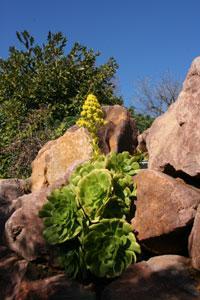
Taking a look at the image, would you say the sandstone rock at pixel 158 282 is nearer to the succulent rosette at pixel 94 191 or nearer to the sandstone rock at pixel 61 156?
the succulent rosette at pixel 94 191

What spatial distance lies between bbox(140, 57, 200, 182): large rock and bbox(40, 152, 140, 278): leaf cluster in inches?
13.9

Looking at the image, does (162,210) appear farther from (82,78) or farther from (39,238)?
(82,78)

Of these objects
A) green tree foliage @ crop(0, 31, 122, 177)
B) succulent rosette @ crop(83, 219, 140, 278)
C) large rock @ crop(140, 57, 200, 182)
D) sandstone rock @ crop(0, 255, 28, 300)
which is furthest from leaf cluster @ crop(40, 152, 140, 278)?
green tree foliage @ crop(0, 31, 122, 177)

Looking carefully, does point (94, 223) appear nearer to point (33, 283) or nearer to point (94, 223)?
point (94, 223)

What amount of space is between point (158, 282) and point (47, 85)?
7996 mm

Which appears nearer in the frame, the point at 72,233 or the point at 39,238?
the point at 72,233

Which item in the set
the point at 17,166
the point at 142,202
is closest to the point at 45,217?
the point at 142,202

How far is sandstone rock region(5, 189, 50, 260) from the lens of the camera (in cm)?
567

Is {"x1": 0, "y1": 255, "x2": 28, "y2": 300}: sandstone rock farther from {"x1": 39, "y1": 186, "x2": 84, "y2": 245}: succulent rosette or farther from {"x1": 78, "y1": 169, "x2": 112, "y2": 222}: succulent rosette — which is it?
{"x1": 78, "y1": 169, "x2": 112, "y2": 222}: succulent rosette

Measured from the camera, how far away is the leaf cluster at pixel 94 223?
197 inches

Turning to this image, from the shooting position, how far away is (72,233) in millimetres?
5250

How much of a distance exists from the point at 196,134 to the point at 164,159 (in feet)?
1.64

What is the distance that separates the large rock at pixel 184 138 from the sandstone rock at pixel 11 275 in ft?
5.94

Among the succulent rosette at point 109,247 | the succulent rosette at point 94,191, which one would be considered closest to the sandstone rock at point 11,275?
the succulent rosette at point 109,247
